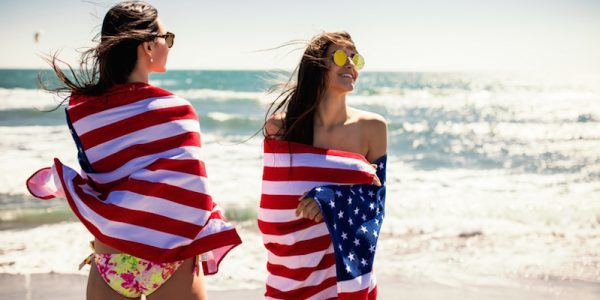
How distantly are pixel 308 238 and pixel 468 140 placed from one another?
15369 millimetres

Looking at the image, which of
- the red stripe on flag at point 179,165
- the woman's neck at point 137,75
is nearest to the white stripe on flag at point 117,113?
the woman's neck at point 137,75

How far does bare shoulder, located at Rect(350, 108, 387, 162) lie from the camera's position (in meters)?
3.20

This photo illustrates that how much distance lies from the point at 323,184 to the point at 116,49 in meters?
1.10

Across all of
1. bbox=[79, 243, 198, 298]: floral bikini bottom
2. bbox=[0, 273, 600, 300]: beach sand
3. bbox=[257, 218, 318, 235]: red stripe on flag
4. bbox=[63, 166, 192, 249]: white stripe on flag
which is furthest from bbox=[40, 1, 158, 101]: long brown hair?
bbox=[0, 273, 600, 300]: beach sand

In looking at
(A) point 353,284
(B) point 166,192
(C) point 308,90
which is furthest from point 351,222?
(B) point 166,192

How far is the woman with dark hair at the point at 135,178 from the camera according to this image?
8.40 feet

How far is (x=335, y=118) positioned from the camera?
10.5 ft

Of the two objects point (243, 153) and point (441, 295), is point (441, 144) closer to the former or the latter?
point (243, 153)

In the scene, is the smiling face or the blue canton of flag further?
the smiling face

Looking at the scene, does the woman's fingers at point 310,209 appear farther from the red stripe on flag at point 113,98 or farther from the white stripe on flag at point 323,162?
the red stripe on flag at point 113,98

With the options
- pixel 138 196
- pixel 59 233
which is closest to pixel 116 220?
pixel 138 196

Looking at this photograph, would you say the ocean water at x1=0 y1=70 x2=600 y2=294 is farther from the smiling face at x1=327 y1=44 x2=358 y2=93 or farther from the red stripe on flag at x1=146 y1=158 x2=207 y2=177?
the red stripe on flag at x1=146 y1=158 x2=207 y2=177

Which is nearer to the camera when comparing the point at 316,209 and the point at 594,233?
the point at 316,209

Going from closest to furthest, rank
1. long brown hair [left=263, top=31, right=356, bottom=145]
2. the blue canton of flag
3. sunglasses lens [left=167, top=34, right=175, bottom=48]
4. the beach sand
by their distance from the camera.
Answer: sunglasses lens [left=167, top=34, right=175, bottom=48] → the blue canton of flag → long brown hair [left=263, top=31, right=356, bottom=145] → the beach sand
